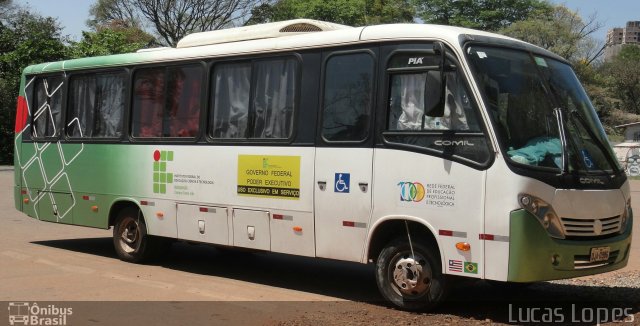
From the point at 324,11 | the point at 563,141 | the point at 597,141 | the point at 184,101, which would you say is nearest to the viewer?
the point at 563,141

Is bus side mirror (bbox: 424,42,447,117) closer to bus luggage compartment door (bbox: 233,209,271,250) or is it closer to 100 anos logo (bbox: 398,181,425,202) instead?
100 anos logo (bbox: 398,181,425,202)

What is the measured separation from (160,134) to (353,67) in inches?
140

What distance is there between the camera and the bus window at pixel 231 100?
32.6ft

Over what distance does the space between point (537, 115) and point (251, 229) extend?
12.4ft

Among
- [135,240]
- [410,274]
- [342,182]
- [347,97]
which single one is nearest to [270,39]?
[347,97]

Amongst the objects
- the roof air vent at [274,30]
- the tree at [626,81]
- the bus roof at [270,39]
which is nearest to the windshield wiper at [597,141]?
the bus roof at [270,39]

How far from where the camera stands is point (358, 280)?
10.5 m

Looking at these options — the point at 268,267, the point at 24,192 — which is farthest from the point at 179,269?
the point at 24,192

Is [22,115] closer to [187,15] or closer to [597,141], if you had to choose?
[597,141]

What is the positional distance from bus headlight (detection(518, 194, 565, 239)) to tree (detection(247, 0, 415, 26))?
1849 inches

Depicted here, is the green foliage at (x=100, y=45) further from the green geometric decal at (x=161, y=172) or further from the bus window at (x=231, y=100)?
the bus window at (x=231, y=100)

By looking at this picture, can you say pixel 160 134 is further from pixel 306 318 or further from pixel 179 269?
pixel 306 318

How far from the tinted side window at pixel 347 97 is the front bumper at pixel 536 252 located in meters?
2.09

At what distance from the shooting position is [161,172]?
1087 centimetres
